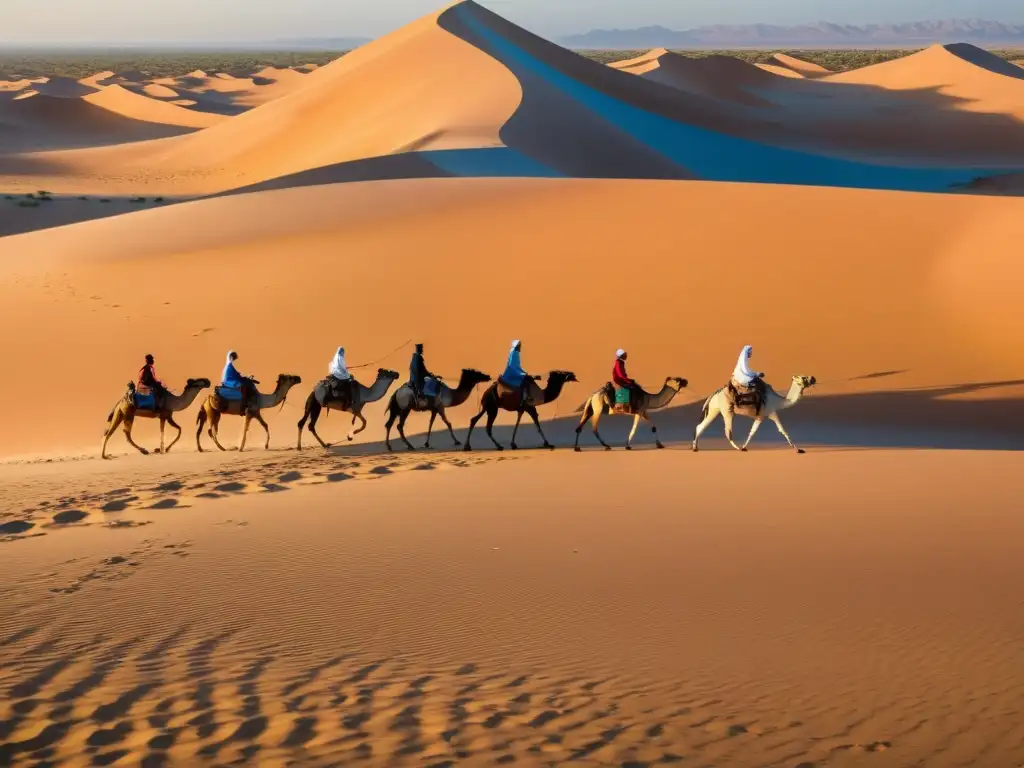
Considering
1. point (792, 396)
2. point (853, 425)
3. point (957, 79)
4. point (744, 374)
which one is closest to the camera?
point (744, 374)

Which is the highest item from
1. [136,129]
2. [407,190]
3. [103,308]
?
[136,129]

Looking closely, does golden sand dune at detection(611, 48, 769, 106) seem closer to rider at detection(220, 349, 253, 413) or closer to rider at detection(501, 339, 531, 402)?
Answer: rider at detection(501, 339, 531, 402)

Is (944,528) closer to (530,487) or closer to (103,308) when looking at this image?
(530,487)

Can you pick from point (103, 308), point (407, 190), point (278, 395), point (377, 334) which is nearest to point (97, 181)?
point (407, 190)

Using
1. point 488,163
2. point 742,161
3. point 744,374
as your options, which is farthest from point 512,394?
point 742,161

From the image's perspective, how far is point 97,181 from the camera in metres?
60.3

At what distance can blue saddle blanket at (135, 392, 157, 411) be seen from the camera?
53.6 ft

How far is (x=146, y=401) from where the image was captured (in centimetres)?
1636

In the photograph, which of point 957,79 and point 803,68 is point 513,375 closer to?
point 957,79

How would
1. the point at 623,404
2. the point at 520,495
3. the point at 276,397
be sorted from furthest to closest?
the point at 276,397
the point at 623,404
the point at 520,495

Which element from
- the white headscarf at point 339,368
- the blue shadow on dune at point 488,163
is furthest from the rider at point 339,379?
the blue shadow on dune at point 488,163

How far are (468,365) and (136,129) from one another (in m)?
78.5

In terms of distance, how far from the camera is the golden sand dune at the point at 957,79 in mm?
84375

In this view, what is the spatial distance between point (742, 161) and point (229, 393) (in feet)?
150
